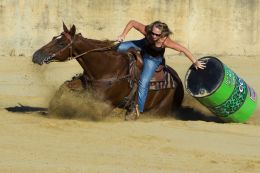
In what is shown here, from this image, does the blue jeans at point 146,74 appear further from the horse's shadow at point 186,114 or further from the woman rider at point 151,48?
the horse's shadow at point 186,114

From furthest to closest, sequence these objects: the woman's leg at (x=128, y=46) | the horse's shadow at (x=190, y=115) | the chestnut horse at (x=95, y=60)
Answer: the horse's shadow at (x=190, y=115)
the woman's leg at (x=128, y=46)
the chestnut horse at (x=95, y=60)

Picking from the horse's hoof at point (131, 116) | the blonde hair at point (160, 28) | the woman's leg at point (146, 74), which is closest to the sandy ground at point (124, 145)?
the horse's hoof at point (131, 116)

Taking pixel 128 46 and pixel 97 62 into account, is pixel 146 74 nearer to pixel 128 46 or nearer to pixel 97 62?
pixel 128 46

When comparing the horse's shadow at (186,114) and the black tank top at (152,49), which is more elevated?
the black tank top at (152,49)

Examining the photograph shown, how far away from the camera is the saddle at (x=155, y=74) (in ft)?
28.7

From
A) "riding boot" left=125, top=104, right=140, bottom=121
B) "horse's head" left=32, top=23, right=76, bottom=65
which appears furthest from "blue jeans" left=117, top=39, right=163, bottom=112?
"horse's head" left=32, top=23, right=76, bottom=65

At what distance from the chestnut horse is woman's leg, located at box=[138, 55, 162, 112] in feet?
0.60

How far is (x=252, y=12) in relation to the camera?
17.7 m

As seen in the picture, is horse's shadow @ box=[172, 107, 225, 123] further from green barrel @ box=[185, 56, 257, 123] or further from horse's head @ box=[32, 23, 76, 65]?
horse's head @ box=[32, 23, 76, 65]

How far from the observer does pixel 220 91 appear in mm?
8367

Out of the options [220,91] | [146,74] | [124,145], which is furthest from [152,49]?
[124,145]

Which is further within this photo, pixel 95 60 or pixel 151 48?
pixel 151 48

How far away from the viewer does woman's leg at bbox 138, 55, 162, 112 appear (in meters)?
8.79

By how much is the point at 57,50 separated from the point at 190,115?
97.1 inches
